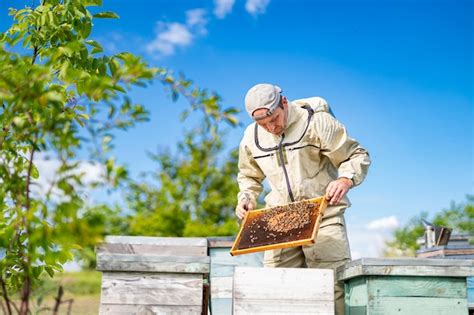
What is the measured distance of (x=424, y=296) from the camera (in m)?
2.85

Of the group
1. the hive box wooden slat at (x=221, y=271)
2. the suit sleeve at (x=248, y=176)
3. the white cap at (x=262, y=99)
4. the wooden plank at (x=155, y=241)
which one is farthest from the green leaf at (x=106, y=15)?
the hive box wooden slat at (x=221, y=271)

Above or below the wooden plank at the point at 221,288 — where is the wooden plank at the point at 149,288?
below

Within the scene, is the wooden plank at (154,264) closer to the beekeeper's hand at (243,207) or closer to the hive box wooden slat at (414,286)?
the hive box wooden slat at (414,286)

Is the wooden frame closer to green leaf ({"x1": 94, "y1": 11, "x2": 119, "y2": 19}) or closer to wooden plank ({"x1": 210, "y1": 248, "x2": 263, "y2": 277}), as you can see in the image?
green leaf ({"x1": 94, "y1": 11, "x2": 119, "y2": 19})

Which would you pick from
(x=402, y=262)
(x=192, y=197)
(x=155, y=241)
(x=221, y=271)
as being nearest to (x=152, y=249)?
(x=155, y=241)

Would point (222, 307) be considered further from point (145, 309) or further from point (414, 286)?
point (414, 286)

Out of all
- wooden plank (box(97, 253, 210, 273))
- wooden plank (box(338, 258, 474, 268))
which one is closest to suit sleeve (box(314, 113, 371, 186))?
wooden plank (box(338, 258, 474, 268))

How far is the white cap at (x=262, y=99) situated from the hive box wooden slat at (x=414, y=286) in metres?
1.09

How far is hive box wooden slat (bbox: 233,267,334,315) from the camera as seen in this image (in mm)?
2840

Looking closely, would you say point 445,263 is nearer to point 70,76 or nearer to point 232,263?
point 70,76

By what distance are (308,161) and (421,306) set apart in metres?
1.16

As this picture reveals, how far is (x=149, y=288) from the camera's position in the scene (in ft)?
9.09

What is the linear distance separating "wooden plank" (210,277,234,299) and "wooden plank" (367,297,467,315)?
2.66 m

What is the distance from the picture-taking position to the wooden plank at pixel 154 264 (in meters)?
2.75
